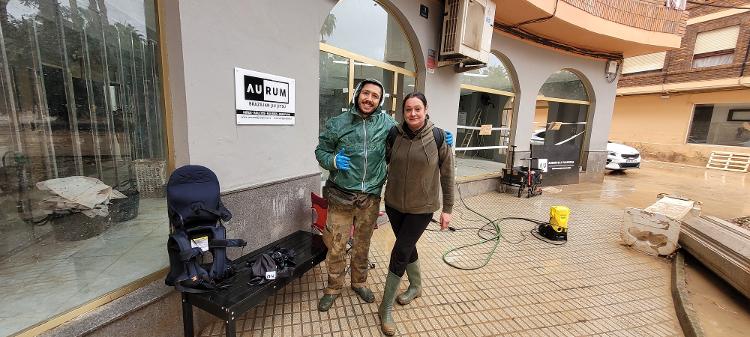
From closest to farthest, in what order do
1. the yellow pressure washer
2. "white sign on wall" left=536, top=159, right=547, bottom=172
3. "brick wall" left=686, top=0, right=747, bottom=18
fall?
the yellow pressure washer → "white sign on wall" left=536, top=159, right=547, bottom=172 → "brick wall" left=686, top=0, right=747, bottom=18

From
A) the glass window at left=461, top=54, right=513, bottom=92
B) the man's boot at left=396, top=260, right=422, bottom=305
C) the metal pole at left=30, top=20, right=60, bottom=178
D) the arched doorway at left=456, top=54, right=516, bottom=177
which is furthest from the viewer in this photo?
the arched doorway at left=456, top=54, right=516, bottom=177

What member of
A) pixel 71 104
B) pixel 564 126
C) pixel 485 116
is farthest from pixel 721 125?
pixel 71 104

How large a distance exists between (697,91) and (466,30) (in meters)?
15.5

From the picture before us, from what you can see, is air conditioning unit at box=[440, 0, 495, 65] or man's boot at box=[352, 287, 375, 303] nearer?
man's boot at box=[352, 287, 375, 303]

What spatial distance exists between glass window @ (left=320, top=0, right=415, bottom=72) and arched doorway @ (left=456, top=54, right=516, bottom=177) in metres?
1.79

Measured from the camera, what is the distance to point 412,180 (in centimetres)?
212

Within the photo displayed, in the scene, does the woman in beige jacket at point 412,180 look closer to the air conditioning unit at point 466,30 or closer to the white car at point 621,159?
the air conditioning unit at point 466,30

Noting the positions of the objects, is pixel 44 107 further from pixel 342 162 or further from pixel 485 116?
pixel 485 116

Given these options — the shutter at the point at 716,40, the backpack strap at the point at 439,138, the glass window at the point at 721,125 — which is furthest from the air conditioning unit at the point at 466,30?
the glass window at the point at 721,125

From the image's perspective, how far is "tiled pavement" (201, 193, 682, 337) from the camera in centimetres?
226

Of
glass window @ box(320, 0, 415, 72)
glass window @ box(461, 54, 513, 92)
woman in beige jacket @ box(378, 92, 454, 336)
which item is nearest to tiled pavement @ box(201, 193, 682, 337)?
woman in beige jacket @ box(378, 92, 454, 336)

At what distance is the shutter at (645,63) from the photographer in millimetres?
14383

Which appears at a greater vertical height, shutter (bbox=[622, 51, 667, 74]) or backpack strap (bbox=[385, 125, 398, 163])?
shutter (bbox=[622, 51, 667, 74])

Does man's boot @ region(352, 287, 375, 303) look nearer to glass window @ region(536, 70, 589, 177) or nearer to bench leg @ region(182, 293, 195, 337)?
bench leg @ region(182, 293, 195, 337)
